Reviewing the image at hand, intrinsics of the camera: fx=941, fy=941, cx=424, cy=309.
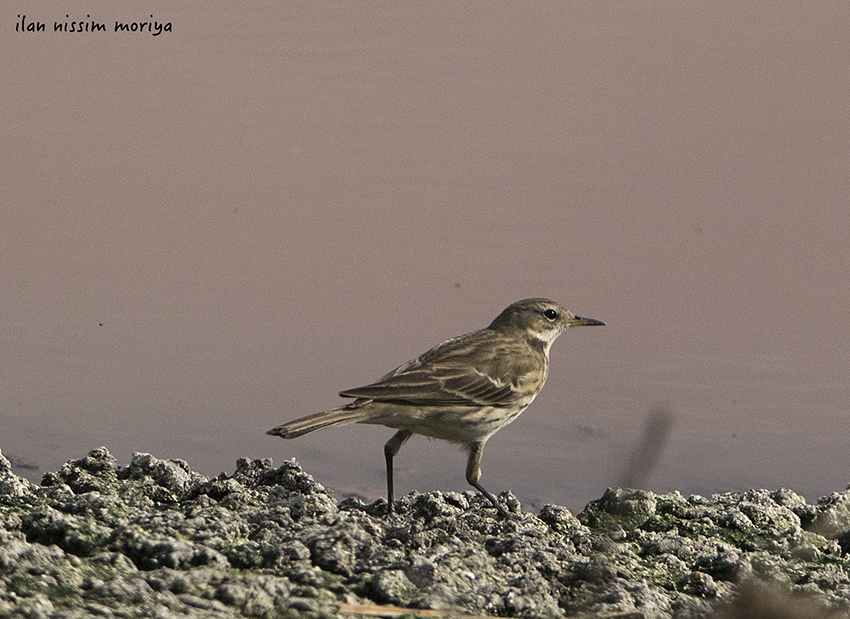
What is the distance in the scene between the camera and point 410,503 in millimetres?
7016

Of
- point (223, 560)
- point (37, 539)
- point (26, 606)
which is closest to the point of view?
point (26, 606)

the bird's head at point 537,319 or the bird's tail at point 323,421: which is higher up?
the bird's head at point 537,319

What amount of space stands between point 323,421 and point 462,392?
4.81ft

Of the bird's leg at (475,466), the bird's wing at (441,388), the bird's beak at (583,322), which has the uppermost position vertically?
the bird's beak at (583,322)

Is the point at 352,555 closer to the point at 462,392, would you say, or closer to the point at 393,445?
the point at 462,392

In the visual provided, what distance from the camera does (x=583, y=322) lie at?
9422mm

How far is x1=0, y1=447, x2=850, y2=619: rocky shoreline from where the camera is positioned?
410 cm

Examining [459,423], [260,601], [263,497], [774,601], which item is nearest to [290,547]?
[260,601]

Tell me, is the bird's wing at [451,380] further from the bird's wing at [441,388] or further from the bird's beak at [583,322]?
the bird's beak at [583,322]

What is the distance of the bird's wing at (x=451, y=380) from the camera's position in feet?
23.7

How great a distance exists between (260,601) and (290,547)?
0.69 meters

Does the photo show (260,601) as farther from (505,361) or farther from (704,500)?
(704,500)

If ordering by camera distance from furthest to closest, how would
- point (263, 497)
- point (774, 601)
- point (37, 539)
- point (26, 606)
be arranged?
point (263, 497), point (37, 539), point (26, 606), point (774, 601)

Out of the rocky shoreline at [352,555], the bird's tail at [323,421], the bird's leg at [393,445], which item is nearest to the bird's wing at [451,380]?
the bird's tail at [323,421]
